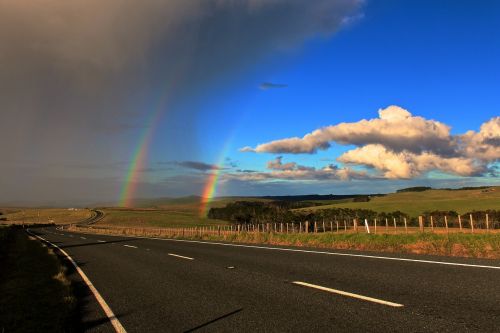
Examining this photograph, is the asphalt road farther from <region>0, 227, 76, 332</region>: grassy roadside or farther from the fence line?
the fence line

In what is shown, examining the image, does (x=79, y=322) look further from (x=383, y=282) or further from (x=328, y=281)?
(x=383, y=282)

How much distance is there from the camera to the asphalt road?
6391 millimetres

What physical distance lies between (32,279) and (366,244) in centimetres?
1329

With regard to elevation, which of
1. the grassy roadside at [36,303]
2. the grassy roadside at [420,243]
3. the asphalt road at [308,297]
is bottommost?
the grassy roadside at [36,303]

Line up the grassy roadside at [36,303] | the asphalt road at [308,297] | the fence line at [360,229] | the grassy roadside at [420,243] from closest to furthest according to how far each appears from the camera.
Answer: the asphalt road at [308,297], the grassy roadside at [36,303], the grassy roadside at [420,243], the fence line at [360,229]

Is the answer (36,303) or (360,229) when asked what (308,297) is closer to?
(36,303)

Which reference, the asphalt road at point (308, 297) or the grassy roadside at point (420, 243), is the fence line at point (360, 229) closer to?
the grassy roadside at point (420, 243)

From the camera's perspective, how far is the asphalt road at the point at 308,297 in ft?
21.0

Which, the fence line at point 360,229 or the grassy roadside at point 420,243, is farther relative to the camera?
the fence line at point 360,229

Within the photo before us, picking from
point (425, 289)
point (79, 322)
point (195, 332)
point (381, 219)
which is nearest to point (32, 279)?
point (79, 322)

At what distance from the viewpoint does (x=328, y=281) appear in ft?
32.6

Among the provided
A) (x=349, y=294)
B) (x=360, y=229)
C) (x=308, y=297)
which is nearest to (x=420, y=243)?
(x=349, y=294)

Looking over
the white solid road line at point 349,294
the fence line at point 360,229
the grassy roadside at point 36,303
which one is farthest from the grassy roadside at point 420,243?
the grassy roadside at point 36,303

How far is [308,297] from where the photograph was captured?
8297 millimetres
